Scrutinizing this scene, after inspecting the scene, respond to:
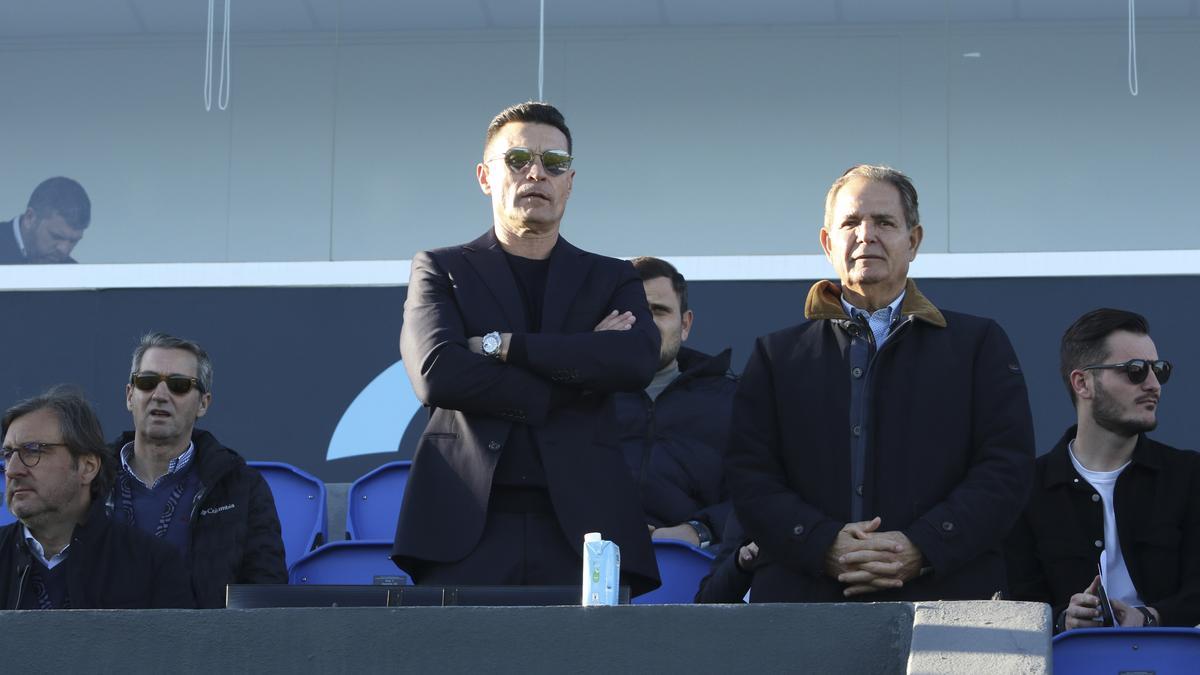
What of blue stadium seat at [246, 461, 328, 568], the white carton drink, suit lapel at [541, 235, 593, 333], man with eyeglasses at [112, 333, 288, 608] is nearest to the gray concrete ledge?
the white carton drink

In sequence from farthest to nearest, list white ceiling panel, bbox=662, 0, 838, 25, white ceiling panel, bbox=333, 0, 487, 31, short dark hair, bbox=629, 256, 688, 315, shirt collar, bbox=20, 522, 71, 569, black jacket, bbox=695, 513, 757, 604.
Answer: white ceiling panel, bbox=333, 0, 487, 31 < white ceiling panel, bbox=662, 0, 838, 25 < short dark hair, bbox=629, 256, 688, 315 < shirt collar, bbox=20, 522, 71, 569 < black jacket, bbox=695, 513, 757, 604

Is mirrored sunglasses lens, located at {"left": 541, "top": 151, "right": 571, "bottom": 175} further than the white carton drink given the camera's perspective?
Yes

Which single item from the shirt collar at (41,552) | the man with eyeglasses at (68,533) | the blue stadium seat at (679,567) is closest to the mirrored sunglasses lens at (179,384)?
the man with eyeglasses at (68,533)

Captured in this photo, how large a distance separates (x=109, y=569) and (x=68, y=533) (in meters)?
0.23

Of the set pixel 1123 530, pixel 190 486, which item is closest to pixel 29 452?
pixel 190 486

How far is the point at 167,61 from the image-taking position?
820cm

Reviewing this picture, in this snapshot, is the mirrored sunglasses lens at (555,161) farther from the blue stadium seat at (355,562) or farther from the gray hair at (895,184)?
the blue stadium seat at (355,562)

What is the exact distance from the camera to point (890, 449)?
371 cm

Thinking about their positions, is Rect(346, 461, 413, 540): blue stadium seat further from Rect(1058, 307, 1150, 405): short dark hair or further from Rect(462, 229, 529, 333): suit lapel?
Rect(1058, 307, 1150, 405): short dark hair

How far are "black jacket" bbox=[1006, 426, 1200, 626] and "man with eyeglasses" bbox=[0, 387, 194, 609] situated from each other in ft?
7.35

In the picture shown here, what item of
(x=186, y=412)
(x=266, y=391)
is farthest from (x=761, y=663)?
(x=266, y=391)

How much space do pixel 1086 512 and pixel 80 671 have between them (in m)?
2.83

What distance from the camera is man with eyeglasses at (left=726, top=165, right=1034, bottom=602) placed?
3.59 m

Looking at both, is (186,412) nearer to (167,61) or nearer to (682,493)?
(682,493)
